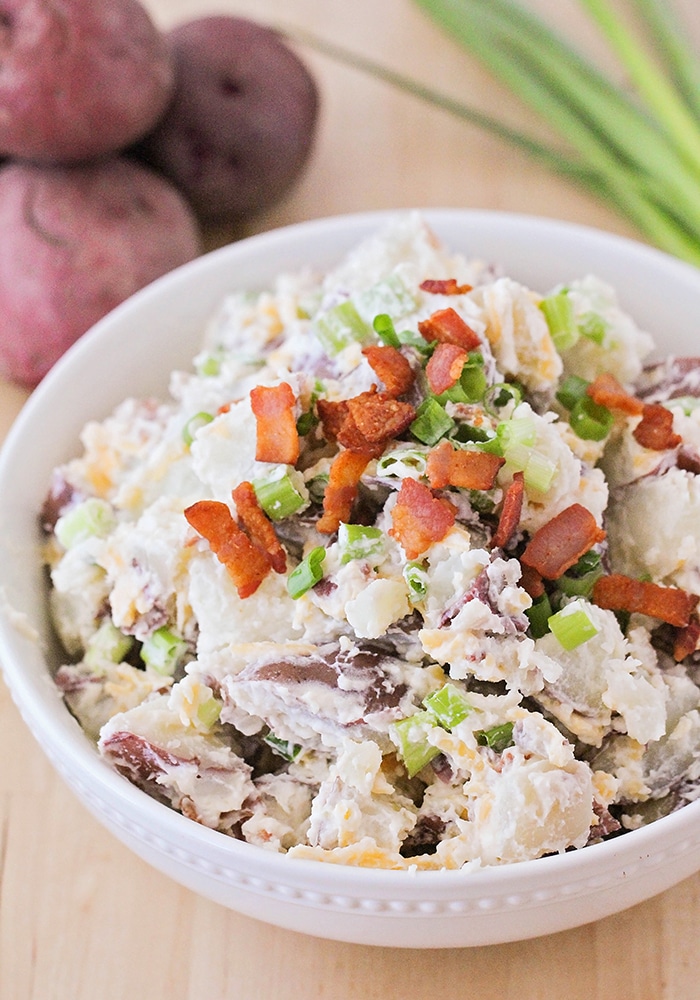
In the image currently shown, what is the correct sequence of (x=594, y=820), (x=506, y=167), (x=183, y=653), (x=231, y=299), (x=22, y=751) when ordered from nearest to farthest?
1. (x=594, y=820)
2. (x=183, y=653)
3. (x=22, y=751)
4. (x=231, y=299)
5. (x=506, y=167)

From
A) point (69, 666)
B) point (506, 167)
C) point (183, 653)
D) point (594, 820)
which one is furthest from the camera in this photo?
point (506, 167)

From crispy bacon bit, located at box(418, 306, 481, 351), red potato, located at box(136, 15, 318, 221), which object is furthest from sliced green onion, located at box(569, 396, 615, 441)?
red potato, located at box(136, 15, 318, 221)

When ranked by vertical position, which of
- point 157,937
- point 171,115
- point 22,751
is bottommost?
point 22,751

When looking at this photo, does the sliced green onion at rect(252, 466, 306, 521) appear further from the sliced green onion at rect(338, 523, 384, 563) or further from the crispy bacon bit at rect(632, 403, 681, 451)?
the crispy bacon bit at rect(632, 403, 681, 451)

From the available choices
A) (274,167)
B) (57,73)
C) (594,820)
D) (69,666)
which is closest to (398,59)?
(274,167)

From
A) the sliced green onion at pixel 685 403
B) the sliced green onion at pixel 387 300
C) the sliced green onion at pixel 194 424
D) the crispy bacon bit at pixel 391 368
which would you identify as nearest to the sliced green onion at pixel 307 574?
the crispy bacon bit at pixel 391 368

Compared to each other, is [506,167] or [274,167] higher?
[506,167]

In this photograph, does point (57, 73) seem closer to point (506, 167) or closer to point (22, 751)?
point (506, 167)

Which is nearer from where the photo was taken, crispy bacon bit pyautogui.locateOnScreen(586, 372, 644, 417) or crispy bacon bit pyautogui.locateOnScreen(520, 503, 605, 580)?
crispy bacon bit pyautogui.locateOnScreen(520, 503, 605, 580)
